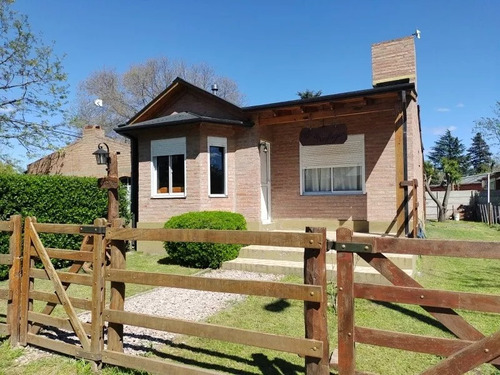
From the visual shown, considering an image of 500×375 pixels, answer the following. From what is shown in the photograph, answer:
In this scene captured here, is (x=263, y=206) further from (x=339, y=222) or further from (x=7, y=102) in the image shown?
(x=7, y=102)

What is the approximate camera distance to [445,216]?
2322 centimetres

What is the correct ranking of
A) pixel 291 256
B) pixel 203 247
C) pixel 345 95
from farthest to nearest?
pixel 345 95 → pixel 203 247 → pixel 291 256

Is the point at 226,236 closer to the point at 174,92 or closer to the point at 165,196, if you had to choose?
the point at 165,196

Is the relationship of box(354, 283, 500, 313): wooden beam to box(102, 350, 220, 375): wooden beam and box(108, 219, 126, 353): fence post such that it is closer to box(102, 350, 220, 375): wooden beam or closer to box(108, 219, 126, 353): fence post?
box(102, 350, 220, 375): wooden beam

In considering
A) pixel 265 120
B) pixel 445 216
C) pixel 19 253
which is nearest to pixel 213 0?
pixel 265 120

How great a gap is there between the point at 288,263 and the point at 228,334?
198 inches

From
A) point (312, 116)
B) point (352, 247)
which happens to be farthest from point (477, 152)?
point (352, 247)

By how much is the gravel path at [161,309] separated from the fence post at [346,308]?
7.87 feet

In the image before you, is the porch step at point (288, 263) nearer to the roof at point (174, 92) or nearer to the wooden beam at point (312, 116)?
the wooden beam at point (312, 116)

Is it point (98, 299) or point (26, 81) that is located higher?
point (26, 81)

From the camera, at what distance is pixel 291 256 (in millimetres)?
7941

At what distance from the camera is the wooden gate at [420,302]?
2.18m

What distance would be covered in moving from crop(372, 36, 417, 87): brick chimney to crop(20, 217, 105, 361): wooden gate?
9563mm

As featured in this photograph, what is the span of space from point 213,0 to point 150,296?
1277 centimetres
